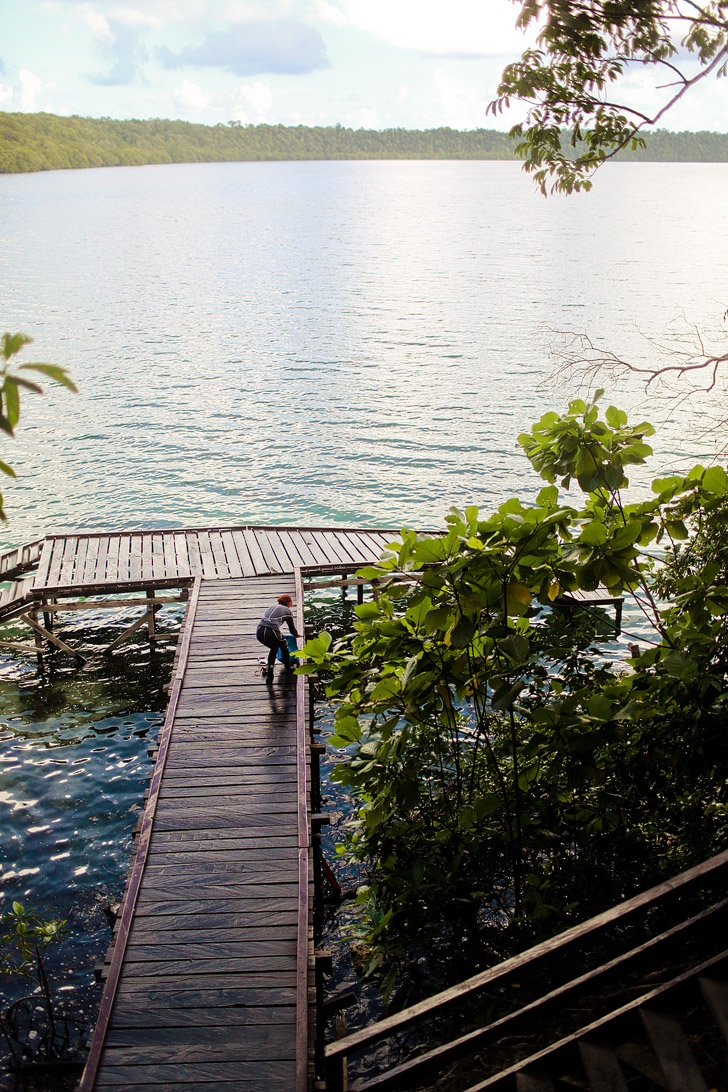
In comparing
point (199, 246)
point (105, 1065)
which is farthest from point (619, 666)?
point (199, 246)

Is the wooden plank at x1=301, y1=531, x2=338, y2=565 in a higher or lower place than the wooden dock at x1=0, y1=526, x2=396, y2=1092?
higher

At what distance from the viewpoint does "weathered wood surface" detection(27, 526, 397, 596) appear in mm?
17875

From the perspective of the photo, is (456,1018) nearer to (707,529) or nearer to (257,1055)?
(257,1055)

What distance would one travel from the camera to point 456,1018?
27.8 ft

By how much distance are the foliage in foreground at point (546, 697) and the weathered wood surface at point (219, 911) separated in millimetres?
1353

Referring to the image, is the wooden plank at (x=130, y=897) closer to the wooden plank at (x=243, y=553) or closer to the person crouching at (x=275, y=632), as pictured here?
the person crouching at (x=275, y=632)

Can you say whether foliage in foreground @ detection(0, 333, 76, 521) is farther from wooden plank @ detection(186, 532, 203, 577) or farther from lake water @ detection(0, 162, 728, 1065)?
wooden plank @ detection(186, 532, 203, 577)

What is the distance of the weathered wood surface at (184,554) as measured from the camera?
17875 millimetres

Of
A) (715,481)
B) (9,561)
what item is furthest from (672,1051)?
(9,561)

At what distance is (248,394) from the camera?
4081cm

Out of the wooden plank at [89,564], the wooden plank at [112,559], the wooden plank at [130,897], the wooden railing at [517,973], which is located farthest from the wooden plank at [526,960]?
the wooden plank at [89,564]

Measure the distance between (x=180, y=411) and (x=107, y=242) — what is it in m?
64.4

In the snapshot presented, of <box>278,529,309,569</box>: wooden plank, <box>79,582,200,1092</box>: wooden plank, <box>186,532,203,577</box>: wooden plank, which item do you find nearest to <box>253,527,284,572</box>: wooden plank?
<box>278,529,309,569</box>: wooden plank

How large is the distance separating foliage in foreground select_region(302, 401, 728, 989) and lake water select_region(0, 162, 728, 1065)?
6000mm
